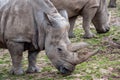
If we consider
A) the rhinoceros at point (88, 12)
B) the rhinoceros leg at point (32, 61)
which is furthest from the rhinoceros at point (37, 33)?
the rhinoceros at point (88, 12)

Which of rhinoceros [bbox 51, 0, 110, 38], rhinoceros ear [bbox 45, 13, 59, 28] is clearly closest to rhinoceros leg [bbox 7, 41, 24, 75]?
rhinoceros ear [bbox 45, 13, 59, 28]

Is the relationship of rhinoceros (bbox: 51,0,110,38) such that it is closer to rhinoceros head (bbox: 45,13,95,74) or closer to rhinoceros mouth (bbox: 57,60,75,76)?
rhinoceros head (bbox: 45,13,95,74)

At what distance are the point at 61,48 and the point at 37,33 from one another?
20.9 inches

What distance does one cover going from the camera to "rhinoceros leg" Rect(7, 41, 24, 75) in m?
6.40

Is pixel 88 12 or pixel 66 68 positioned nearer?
pixel 66 68

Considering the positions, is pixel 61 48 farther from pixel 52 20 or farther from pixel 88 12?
pixel 88 12

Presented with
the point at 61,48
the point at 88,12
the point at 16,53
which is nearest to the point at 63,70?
the point at 61,48

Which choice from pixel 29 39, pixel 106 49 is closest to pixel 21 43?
pixel 29 39

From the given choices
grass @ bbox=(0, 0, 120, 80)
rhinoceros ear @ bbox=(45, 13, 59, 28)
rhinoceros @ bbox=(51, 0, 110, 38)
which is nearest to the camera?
rhinoceros ear @ bbox=(45, 13, 59, 28)

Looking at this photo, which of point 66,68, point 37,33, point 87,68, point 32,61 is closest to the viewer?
point 66,68

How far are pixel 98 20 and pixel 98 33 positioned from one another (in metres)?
0.44

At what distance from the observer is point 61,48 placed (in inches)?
240

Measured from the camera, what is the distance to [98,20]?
10141 millimetres

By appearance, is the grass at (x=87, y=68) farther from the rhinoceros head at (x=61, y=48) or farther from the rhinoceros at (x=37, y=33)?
the rhinoceros head at (x=61, y=48)
